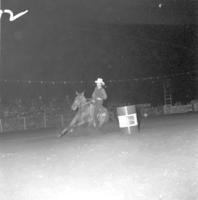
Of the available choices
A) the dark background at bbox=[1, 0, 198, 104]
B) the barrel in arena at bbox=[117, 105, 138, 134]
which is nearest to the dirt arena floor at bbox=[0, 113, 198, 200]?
the barrel in arena at bbox=[117, 105, 138, 134]

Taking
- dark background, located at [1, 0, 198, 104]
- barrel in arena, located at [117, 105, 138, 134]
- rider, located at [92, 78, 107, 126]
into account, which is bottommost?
barrel in arena, located at [117, 105, 138, 134]

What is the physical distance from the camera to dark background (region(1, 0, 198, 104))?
26.3 meters

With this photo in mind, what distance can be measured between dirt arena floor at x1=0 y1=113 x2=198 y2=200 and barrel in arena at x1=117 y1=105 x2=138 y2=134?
2.00 m

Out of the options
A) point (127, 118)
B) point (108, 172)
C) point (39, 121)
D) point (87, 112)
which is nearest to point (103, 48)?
point (39, 121)

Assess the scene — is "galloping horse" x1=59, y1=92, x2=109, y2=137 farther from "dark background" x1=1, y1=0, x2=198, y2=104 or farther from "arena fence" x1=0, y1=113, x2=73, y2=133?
"dark background" x1=1, y1=0, x2=198, y2=104

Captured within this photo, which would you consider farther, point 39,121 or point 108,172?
point 39,121

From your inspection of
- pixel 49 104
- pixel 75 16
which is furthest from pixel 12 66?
pixel 75 16

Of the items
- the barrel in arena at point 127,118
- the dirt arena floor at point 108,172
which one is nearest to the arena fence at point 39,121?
the barrel in arena at point 127,118

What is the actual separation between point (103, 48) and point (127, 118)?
725 inches

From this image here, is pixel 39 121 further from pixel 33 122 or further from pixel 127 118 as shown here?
pixel 127 118

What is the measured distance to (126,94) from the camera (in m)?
28.1

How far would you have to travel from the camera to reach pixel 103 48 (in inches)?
1174

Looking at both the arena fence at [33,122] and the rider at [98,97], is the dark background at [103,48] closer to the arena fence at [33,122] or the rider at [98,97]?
the arena fence at [33,122]

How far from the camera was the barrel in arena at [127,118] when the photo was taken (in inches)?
471
